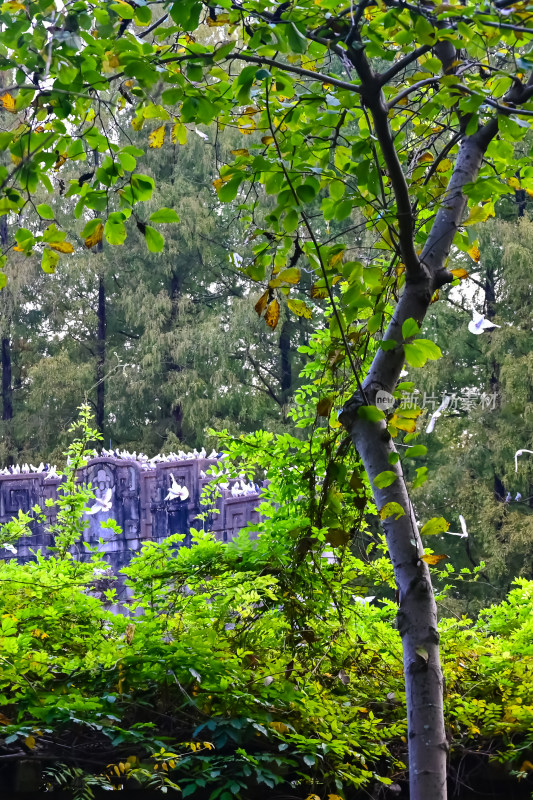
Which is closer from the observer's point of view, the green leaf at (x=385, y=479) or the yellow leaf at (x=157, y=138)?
the green leaf at (x=385, y=479)

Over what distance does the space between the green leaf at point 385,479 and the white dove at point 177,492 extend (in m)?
8.90

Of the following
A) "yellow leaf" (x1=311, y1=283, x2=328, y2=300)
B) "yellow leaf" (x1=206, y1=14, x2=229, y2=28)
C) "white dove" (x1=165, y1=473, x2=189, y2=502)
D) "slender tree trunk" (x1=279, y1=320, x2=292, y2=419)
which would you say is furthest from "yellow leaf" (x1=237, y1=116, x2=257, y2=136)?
"slender tree trunk" (x1=279, y1=320, x2=292, y2=419)

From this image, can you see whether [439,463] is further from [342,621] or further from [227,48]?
[227,48]

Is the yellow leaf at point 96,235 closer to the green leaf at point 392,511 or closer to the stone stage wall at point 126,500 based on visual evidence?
the green leaf at point 392,511

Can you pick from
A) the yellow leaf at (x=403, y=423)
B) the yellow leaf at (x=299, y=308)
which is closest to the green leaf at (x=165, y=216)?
the yellow leaf at (x=299, y=308)

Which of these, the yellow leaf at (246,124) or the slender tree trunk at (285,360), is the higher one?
the slender tree trunk at (285,360)

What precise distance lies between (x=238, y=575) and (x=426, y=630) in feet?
4.07

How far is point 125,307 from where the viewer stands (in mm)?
16828

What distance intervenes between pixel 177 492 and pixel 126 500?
2.44 ft

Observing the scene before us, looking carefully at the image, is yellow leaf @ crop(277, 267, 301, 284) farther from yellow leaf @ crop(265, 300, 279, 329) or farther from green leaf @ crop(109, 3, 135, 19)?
green leaf @ crop(109, 3, 135, 19)

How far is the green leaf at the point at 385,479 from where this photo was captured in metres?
2.33

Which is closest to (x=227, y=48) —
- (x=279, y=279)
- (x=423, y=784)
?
(x=279, y=279)

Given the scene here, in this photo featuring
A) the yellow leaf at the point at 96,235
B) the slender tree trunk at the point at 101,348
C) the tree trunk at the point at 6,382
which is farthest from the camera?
the tree trunk at the point at 6,382

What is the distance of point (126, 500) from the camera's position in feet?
37.2
